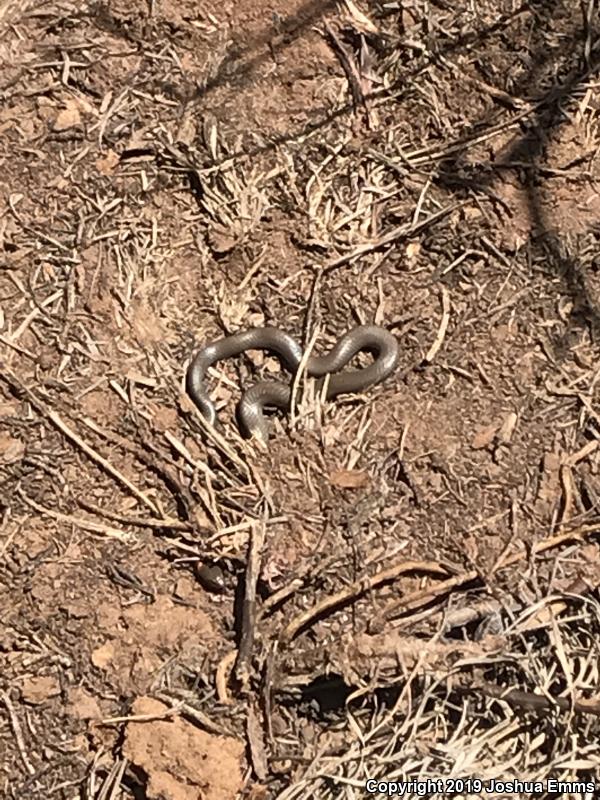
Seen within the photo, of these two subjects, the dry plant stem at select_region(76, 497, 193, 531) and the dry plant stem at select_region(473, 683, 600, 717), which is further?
the dry plant stem at select_region(76, 497, 193, 531)

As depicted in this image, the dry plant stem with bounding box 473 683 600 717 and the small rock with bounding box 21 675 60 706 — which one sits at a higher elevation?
the small rock with bounding box 21 675 60 706

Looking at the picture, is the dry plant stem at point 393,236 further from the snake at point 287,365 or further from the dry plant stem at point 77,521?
the dry plant stem at point 77,521

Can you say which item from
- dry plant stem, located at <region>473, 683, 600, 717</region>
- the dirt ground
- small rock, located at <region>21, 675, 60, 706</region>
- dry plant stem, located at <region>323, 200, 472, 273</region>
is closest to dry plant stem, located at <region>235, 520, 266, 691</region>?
the dirt ground

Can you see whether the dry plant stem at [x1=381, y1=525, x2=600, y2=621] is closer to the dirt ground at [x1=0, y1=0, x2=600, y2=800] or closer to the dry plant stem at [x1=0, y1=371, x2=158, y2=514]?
the dirt ground at [x1=0, y1=0, x2=600, y2=800]

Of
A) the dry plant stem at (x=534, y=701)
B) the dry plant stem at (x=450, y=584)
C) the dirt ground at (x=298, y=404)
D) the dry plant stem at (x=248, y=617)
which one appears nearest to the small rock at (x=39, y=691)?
the dirt ground at (x=298, y=404)

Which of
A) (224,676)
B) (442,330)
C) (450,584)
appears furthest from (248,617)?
(442,330)
